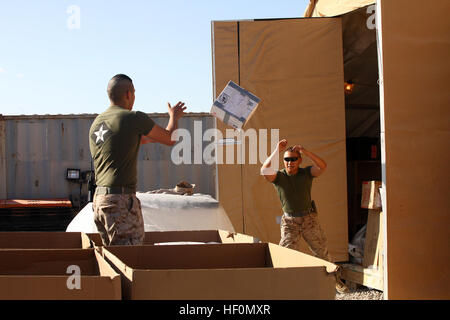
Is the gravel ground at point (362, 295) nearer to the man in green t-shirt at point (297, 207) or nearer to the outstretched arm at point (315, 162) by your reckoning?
the man in green t-shirt at point (297, 207)

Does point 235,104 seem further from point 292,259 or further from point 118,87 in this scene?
point 292,259

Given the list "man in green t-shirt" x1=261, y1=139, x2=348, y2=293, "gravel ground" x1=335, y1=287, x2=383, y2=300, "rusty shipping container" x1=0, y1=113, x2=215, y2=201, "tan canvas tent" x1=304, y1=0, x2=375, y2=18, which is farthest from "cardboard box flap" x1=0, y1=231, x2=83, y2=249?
"rusty shipping container" x1=0, y1=113, x2=215, y2=201

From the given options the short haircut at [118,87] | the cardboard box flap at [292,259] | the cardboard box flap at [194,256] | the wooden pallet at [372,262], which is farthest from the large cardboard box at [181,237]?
the wooden pallet at [372,262]

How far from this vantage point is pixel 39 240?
2947 millimetres

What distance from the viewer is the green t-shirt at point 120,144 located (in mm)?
2998

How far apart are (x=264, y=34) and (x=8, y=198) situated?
8.03 metres

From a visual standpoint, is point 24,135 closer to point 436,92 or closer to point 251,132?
point 251,132

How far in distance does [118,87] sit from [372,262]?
4473 mm

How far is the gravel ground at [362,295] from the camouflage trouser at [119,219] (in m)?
3.75

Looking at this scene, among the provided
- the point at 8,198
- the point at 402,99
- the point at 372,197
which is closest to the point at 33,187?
the point at 8,198

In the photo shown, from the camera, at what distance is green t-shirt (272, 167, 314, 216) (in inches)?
226

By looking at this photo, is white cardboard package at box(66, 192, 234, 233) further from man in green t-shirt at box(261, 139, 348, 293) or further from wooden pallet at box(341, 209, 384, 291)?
wooden pallet at box(341, 209, 384, 291)

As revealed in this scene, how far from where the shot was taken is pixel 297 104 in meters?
6.91

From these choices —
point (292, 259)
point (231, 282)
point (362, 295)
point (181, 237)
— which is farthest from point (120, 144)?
point (362, 295)
